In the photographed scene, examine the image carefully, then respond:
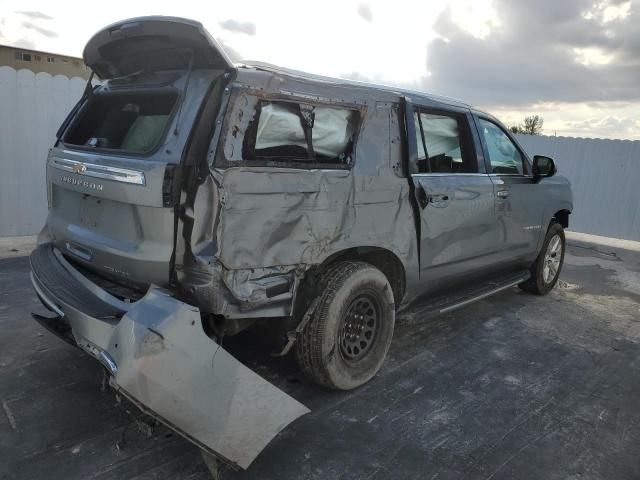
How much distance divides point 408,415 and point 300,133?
1.88 meters

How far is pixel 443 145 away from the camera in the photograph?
3922 mm

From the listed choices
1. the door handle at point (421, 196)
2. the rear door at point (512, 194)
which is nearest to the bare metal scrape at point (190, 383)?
the door handle at point (421, 196)

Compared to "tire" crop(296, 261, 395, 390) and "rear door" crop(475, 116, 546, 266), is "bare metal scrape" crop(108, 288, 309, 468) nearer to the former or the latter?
"tire" crop(296, 261, 395, 390)

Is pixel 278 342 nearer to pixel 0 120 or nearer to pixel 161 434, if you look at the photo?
pixel 161 434

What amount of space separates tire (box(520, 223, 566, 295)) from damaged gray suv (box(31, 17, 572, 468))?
2053 mm

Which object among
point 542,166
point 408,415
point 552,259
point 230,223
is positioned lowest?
point 408,415

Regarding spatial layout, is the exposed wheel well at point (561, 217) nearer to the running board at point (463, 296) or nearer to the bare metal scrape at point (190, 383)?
the running board at point (463, 296)

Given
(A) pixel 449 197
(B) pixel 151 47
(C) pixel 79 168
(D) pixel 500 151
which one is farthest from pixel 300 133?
(D) pixel 500 151

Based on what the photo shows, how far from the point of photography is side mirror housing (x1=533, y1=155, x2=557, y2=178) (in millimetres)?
5020

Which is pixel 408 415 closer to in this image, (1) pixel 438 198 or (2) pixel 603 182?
(1) pixel 438 198

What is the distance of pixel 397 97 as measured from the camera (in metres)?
3.48

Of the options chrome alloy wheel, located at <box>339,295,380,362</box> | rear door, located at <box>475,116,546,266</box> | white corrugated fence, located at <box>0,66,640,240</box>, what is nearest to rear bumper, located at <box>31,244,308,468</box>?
chrome alloy wheel, located at <box>339,295,380,362</box>

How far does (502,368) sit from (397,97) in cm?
226

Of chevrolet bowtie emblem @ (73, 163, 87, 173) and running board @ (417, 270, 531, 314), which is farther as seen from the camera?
running board @ (417, 270, 531, 314)
